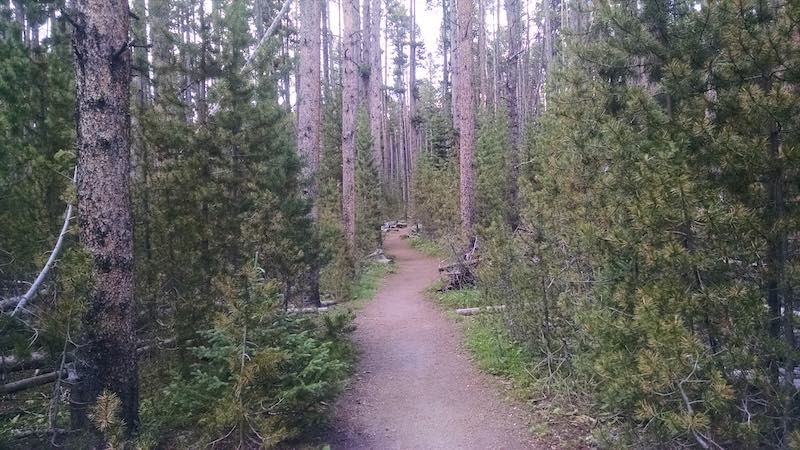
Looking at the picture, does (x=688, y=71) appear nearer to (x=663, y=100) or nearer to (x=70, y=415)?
(x=663, y=100)

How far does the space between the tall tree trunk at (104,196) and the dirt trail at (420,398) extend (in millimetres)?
2347

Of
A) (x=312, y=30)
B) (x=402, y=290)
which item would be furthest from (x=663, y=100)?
(x=402, y=290)

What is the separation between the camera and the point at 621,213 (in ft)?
13.1

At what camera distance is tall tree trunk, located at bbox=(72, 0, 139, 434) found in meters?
4.42

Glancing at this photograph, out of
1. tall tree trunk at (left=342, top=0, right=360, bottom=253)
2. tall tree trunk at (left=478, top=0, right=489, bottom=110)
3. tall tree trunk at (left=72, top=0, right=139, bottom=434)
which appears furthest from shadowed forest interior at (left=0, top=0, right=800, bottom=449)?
tall tree trunk at (left=478, top=0, right=489, bottom=110)

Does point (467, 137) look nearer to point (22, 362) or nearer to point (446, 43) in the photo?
point (22, 362)

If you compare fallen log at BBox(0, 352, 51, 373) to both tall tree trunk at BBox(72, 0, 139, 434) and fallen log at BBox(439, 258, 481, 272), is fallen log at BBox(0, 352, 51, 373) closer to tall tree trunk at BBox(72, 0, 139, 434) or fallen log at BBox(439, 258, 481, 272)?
tall tree trunk at BBox(72, 0, 139, 434)

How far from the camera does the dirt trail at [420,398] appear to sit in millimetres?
5410

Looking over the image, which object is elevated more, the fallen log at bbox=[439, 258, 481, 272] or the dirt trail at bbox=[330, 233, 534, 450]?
the fallen log at bbox=[439, 258, 481, 272]

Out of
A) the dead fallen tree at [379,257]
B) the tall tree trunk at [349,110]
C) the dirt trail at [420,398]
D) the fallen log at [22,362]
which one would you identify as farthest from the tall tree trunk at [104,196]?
the dead fallen tree at [379,257]

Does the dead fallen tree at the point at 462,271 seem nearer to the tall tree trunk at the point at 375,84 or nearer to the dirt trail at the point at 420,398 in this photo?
the dirt trail at the point at 420,398

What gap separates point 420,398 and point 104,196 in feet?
14.2

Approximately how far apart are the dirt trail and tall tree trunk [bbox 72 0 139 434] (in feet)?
7.70

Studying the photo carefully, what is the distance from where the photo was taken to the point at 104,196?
4.46m
